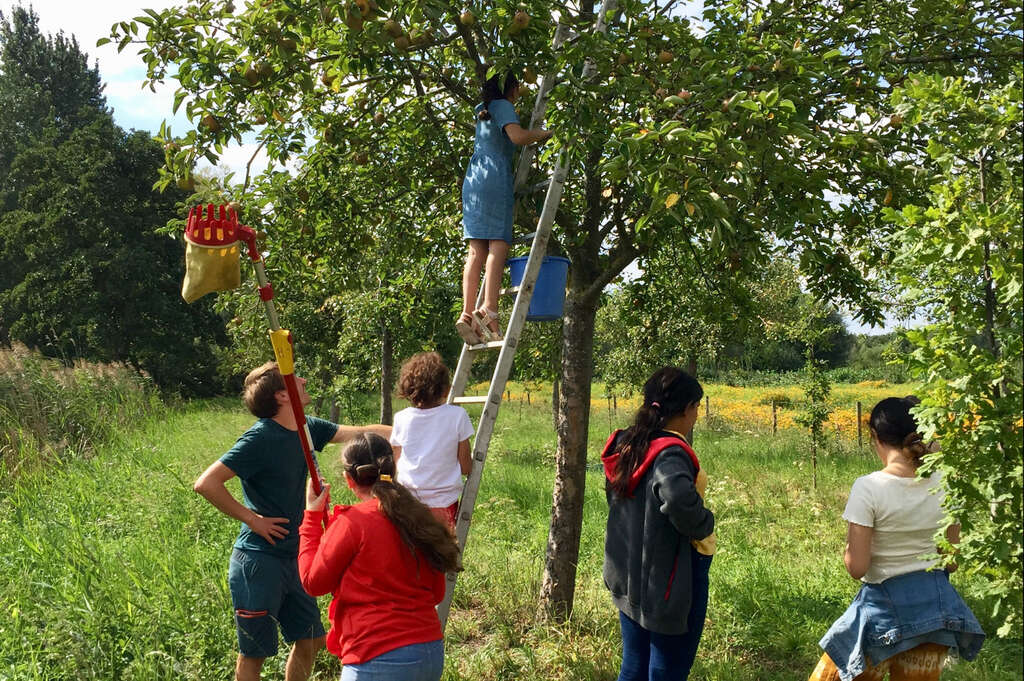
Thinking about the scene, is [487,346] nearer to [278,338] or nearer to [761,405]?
[278,338]

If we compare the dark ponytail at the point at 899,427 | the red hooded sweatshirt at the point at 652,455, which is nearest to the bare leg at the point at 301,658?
the red hooded sweatshirt at the point at 652,455

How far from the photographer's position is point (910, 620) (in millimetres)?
2760

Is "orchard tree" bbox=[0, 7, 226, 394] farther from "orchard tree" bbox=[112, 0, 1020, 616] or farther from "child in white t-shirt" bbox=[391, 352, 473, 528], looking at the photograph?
"child in white t-shirt" bbox=[391, 352, 473, 528]

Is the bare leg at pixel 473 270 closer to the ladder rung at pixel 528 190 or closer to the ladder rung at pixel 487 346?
the ladder rung at pixel 487 346

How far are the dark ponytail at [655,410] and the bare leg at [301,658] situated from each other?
1.64 metres

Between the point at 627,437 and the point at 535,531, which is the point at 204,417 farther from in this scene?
the point at 627,437

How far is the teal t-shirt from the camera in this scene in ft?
10.9

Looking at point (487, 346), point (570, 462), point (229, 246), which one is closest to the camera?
point (229, 246)

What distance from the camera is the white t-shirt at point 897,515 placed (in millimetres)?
2723

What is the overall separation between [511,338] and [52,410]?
24.0 feet

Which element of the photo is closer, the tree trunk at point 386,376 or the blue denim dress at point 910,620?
the blue denim dress at point 910,620

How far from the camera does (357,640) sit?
2.49m

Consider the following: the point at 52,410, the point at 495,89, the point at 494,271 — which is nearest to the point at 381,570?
the point at 494,271

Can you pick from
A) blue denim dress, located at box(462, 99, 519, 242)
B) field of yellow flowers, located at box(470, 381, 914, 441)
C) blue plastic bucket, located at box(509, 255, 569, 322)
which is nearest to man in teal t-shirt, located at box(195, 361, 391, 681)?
blue plastic bucket, located at box(509, 255, 569, 322)
